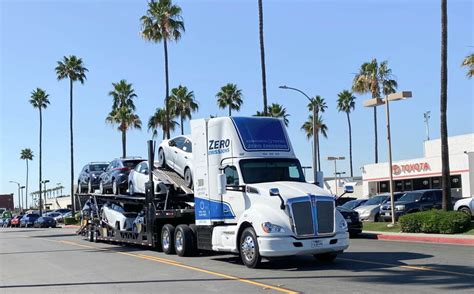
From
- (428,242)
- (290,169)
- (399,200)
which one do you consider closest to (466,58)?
(399,200)

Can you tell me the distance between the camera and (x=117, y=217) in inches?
838

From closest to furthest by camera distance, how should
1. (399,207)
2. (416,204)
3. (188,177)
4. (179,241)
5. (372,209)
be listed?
(179,241) → (188,177) → (399,207) → (416,204) → (372,209)

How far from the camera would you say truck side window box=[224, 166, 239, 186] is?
1366cm

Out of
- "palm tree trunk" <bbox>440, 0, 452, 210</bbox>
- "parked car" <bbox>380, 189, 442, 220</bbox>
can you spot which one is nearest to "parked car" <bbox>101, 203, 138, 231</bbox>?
"palm tree trunk" <bbox>440, 0, 452, 210</bbox>

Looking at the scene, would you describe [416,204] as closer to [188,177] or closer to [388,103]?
[388,103]

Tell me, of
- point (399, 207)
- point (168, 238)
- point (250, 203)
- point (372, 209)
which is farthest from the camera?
point (372, 209)

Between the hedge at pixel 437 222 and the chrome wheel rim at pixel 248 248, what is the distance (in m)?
10.7

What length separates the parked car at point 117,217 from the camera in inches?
808

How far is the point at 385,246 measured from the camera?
18062 mm

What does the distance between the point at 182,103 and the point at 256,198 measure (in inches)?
1757

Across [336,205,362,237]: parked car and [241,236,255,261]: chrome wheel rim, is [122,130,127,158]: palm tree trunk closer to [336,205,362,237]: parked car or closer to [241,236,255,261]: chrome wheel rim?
[336,205,362,237]: parked car

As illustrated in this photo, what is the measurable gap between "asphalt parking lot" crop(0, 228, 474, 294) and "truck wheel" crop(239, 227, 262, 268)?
0.80ft

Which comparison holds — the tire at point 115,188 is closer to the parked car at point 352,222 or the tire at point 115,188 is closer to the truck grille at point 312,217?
the parked car at point 352,222

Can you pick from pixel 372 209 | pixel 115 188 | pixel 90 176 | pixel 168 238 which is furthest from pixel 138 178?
pixel 372 209
